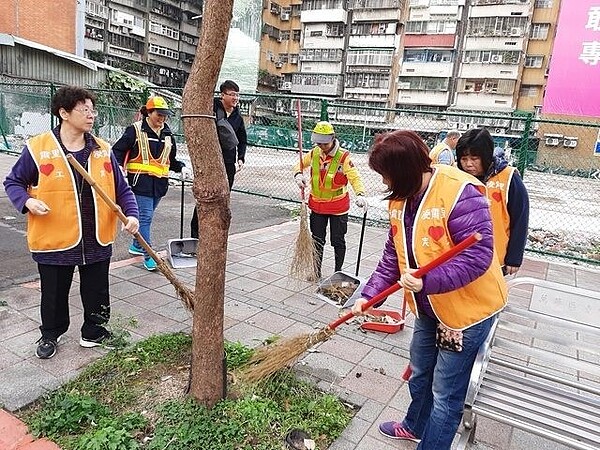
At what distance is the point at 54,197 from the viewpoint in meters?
2.66

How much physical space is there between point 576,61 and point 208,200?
84.7 ft

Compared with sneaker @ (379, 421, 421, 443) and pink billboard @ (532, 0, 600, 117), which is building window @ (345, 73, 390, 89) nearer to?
pink billboard @ (532, 0, 600, 117)

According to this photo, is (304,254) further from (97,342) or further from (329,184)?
(97,342)

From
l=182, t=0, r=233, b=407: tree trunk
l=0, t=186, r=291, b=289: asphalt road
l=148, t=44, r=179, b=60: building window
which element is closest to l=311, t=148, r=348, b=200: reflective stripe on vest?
l=182, t=0, r=233, b=407: tree trunk

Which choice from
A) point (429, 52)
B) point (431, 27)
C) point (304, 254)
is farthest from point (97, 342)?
point (431, 27)

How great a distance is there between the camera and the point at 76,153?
2711 mm

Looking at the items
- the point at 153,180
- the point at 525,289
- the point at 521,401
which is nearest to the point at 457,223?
the point at 521,401

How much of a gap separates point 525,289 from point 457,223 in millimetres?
3766

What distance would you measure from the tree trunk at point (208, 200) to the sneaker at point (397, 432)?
874 millimetres

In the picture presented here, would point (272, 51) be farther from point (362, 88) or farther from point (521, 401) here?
point (521, 401)

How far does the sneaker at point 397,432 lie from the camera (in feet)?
7.52

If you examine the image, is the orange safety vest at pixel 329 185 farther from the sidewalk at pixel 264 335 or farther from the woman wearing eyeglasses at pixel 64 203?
the woman wearing eyeglasses at pixel 64 203

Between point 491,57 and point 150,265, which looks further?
point 491,57

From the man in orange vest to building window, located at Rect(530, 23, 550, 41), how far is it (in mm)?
39403
